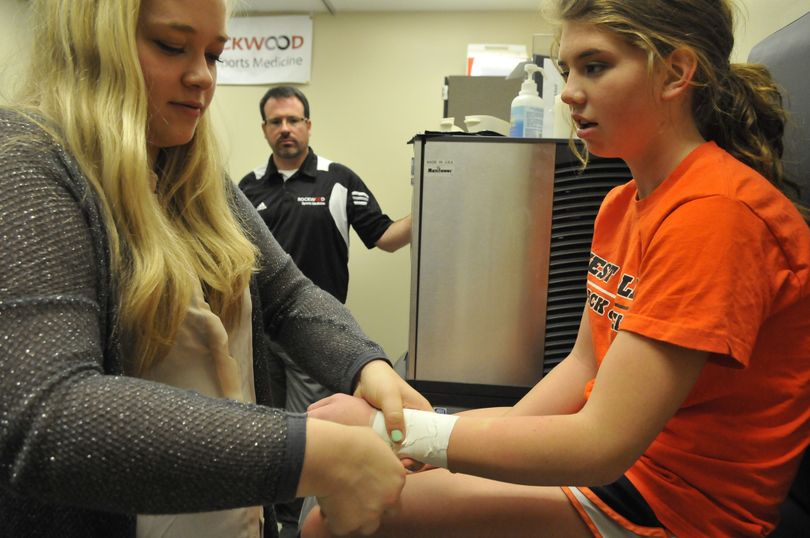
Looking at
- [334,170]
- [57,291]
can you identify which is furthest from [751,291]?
[334,170]

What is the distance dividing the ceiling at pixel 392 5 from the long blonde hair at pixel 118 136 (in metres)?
2.85

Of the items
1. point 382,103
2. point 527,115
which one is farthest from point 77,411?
point 382,103

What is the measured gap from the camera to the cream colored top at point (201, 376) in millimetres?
771

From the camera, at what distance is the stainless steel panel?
137 cm

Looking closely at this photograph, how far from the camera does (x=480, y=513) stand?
81cm

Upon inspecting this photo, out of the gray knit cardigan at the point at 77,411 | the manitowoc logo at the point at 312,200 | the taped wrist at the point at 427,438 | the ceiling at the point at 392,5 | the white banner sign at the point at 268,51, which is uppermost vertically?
the ceiling at the point at 392,5

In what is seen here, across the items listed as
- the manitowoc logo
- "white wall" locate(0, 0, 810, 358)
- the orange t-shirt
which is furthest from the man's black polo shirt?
the orange t-shirt

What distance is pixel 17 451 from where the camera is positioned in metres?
0.53

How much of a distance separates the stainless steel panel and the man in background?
148 centimetres

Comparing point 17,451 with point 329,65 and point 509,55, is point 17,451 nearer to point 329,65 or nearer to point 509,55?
point 509,55

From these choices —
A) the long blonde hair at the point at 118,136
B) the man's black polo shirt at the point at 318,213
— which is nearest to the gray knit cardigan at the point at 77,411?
the long blonde hair at the point at 118,136

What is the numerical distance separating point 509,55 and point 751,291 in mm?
2204

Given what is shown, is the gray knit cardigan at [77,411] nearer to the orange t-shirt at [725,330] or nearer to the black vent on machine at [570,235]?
the orange t-shirt at [725,330]

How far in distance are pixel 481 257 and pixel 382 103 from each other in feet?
7.95
